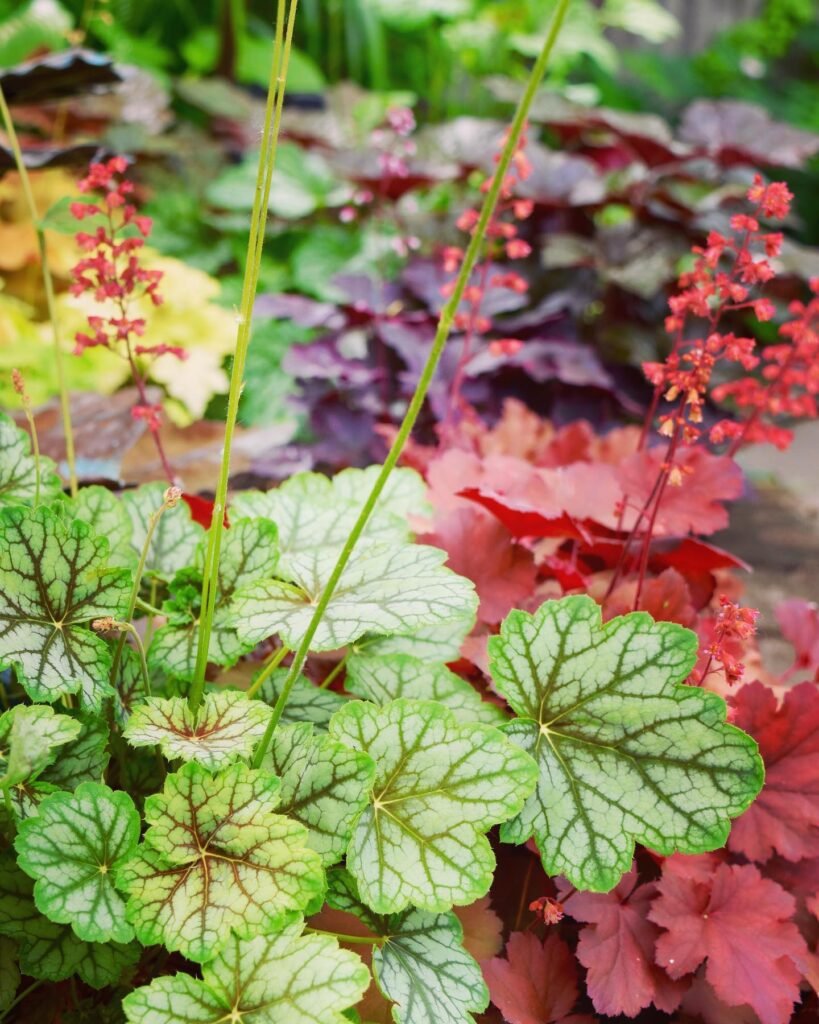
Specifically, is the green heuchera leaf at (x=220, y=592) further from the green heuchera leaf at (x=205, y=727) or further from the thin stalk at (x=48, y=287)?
the thin stalk at (x=48, y=287)

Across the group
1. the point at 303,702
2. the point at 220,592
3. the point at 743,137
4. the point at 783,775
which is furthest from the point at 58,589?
the point at 743,137

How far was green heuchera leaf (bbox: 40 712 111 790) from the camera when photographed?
84 cm

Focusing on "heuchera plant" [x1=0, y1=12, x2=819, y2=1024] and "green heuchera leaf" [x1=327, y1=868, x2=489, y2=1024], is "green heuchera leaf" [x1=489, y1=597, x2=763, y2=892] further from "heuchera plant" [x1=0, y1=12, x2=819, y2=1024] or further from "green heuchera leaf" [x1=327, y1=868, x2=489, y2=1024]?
"green heuchera leaf" [x1=327, y1=868, x2=489, y2=1024]

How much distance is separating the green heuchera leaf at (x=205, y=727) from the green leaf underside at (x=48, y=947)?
0.60 ft

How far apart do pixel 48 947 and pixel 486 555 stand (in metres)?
0.62

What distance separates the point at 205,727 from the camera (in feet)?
2.60

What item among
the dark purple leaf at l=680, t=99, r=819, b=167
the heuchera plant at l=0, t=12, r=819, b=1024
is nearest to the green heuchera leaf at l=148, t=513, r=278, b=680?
the heuchera plant at l=0, t=12, r=819, b=1024

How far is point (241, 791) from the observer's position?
0.75m

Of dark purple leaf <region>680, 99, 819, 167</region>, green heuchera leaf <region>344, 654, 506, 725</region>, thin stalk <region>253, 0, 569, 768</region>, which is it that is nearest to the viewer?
thin stalk <region>253, 0, 569, 768</region>

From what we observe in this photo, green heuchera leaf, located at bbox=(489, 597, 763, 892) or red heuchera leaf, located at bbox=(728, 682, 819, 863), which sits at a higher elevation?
green heuchera leaf, located at bbox=(489, 597, 763, 892)

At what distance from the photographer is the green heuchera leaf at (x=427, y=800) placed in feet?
2.45

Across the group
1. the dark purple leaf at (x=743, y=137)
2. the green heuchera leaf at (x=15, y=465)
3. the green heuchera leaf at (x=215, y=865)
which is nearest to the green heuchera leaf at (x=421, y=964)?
the green heuchera leaf at (x=215, y=865)

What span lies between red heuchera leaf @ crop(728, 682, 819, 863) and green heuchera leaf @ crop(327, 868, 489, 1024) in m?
0.35

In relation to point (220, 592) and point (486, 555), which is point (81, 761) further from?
point (486, 555)
